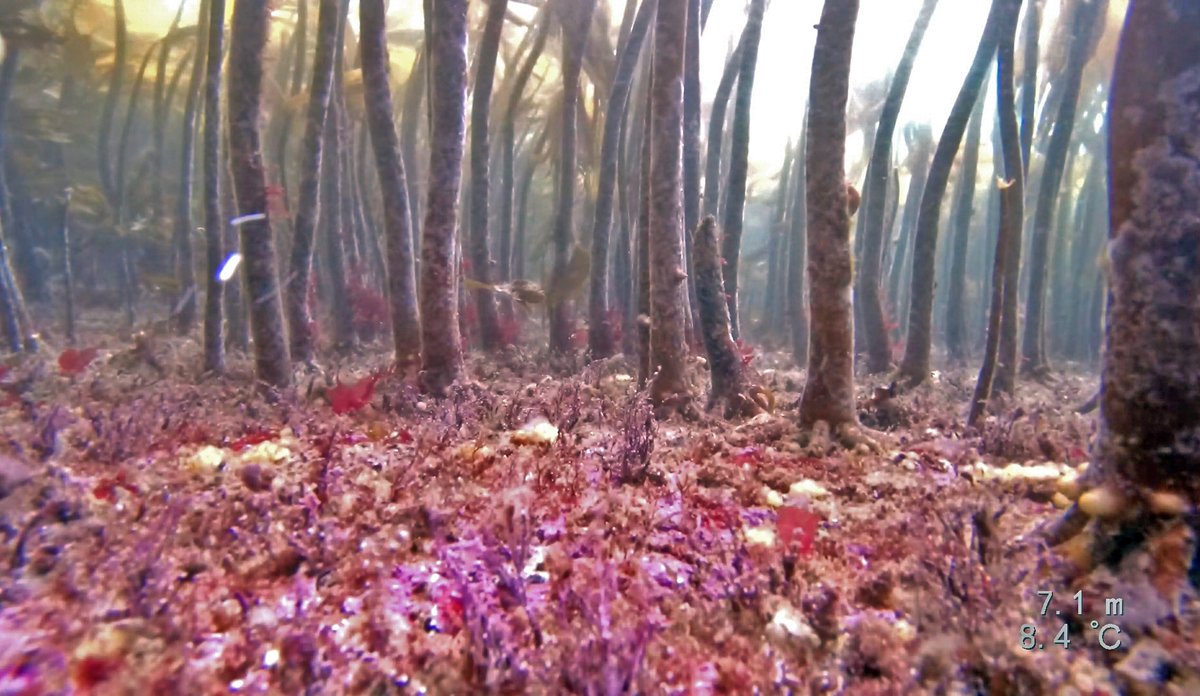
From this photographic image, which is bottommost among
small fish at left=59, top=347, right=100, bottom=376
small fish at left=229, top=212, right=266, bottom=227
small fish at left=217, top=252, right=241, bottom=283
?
small fish at left=59, top=347, right=100, bottom=376

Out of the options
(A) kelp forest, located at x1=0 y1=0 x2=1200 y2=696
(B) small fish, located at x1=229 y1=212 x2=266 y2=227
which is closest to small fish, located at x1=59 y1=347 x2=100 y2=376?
(A) kelp forest, located at x1=0 y1=0 x2=1200 y2=696

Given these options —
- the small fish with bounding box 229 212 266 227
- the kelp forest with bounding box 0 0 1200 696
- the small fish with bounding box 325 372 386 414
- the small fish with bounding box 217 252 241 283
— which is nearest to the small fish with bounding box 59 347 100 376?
the kelp forest with bounding box 0 0 1200 696

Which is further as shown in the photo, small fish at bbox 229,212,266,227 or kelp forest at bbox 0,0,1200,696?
small fish at bbox 229,212,266,227

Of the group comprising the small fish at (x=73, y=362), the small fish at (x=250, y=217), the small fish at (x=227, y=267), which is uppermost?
the small fish at (x=250, y=217)

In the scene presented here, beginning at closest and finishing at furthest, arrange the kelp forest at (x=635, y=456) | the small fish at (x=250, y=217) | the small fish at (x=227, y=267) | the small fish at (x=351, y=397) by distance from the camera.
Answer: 1. the kelp forest at (x=635, y=456)
2. the small fish at (x=351, y=397)
3. the small fish at (x=250, y=217)
4. the small fish at (x=227, y=267)

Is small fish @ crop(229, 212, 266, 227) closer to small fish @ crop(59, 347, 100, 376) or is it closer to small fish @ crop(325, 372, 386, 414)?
small fish @ crop(325, 372, 386, 414)

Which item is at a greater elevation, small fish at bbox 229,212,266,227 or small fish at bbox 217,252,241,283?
small fish at bbox 229,212,266,227

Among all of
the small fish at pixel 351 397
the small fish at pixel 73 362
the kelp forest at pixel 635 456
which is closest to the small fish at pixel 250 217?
the kelp forest at pixel 635 456

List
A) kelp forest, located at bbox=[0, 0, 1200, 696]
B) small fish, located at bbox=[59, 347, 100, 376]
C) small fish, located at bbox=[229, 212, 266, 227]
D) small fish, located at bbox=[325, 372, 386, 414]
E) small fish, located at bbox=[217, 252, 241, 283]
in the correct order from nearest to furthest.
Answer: kelp forest, located at bbox=[0, 0, 1200, 696] → small fish, located at bbox=[325, 372, 386, 414] → small fish, located at bbox=[229, 212, 266, 227] → small fish, located at bbox=[217, 252, 241, 283] → small fish, located at bbox=[59, 347, 100, 376]

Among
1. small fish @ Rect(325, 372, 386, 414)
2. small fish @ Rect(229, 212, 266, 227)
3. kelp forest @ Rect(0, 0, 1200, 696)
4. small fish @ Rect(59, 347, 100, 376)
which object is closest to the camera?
kelp forest @ Rect(0, 0, 1200, 696)

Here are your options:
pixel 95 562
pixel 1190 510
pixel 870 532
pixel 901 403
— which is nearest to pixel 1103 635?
pixel 1190 510

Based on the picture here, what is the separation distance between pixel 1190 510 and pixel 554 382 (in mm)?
6876

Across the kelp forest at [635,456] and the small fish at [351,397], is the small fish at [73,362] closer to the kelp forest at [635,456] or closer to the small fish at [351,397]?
the kelp forest at [635,456]

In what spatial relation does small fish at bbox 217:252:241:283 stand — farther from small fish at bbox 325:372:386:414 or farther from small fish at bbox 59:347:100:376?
small fish at bbox 325:372:386:414
